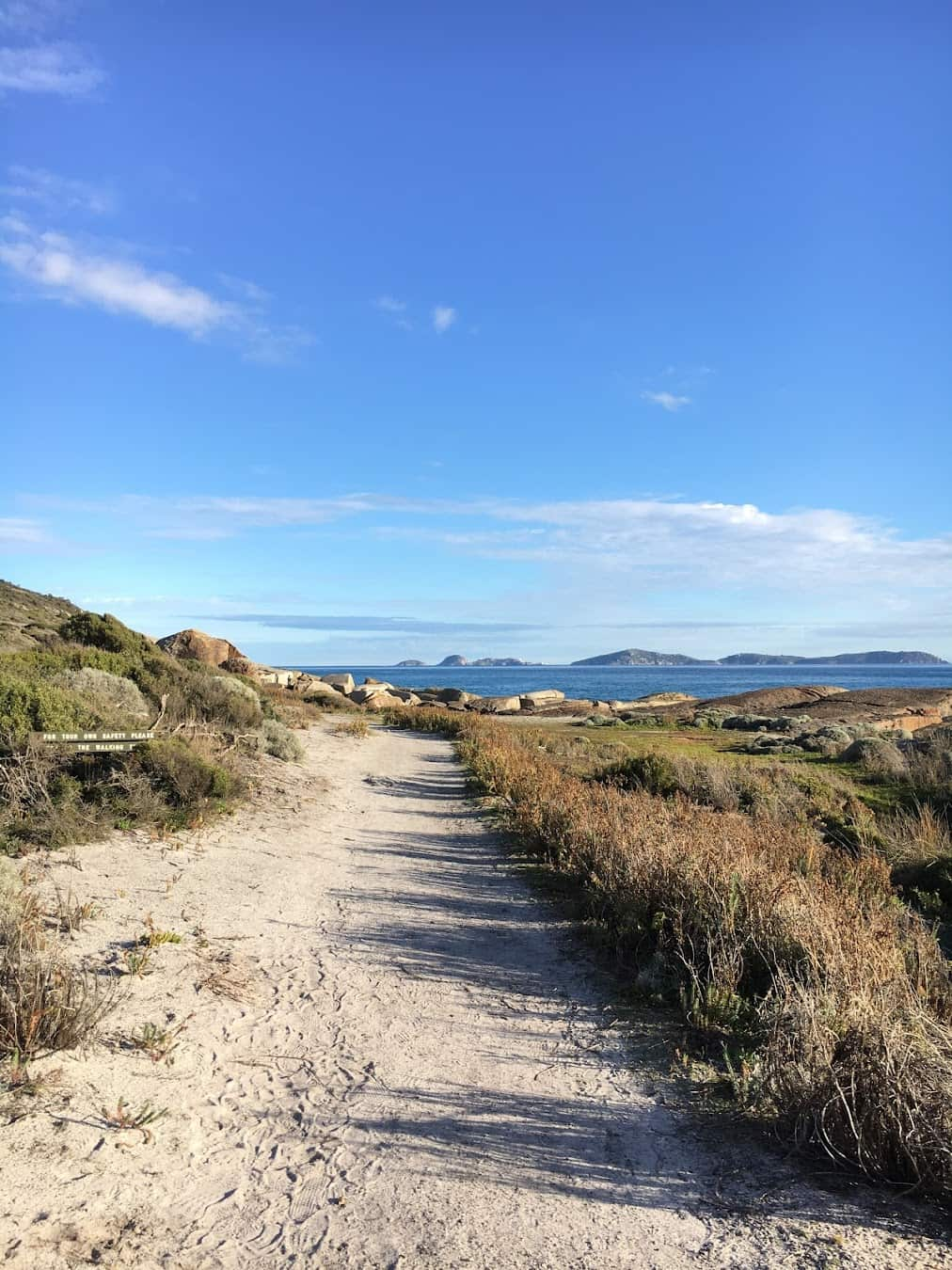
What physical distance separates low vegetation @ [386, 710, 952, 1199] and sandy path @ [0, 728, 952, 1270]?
329 mm

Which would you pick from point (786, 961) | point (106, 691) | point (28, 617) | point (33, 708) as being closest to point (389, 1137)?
point (786, 961)

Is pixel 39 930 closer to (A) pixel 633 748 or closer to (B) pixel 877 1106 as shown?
(B) pixel 877 1106

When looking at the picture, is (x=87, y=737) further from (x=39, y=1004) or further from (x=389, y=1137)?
(x=389, y=1137)

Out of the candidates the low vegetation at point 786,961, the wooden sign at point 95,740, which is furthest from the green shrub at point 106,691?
the low vegetation at point 786,961

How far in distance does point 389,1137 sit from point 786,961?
3237 millimetres

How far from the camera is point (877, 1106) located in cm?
372

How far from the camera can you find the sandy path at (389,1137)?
3.36 m

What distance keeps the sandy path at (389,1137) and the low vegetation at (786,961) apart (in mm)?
329

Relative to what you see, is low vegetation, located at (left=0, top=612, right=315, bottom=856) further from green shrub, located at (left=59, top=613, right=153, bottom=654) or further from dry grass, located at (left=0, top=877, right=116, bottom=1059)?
dry grass, located at (left=0, top=877, right=116, bottom=1059)

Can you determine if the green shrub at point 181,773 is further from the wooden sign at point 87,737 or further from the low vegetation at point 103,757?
the wooden sign at point 87,737

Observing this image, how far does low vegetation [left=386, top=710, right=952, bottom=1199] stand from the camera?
3738 millimetres

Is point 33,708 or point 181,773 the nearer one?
point 33,708

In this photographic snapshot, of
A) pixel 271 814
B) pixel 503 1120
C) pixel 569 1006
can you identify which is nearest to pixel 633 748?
pixel 271 814

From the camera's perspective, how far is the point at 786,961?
5.84 m
